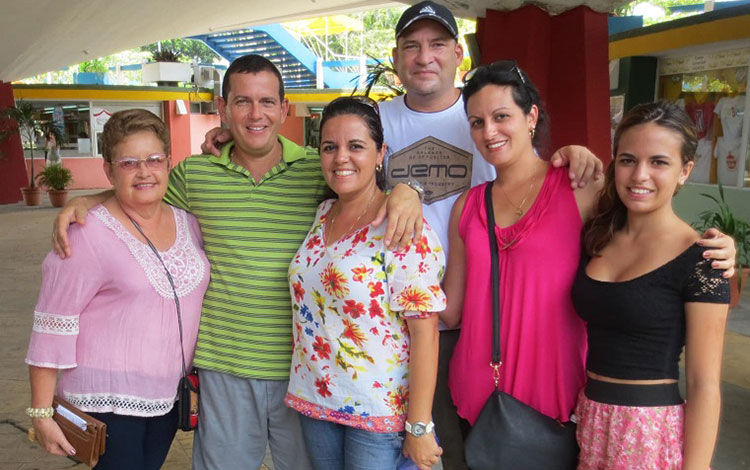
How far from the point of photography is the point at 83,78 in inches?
1062

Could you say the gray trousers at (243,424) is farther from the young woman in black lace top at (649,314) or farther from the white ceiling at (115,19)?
the white ceiling at (115,19)

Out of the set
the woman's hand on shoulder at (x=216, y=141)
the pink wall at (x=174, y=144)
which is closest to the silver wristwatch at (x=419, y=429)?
the woman's hand on shoulder at (x=216, y=141)

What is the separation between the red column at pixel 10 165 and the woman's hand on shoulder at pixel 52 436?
1574cm

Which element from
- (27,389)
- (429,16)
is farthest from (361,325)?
(27,389)

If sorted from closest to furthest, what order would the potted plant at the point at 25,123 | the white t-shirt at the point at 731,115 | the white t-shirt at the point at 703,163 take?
the white t-shirt at the point at 731,115
the white t-shirt at the point at 703,163
the potted plant at the point at 25,123

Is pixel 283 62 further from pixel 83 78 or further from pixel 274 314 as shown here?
pixel 274 314

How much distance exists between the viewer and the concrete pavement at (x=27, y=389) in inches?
136

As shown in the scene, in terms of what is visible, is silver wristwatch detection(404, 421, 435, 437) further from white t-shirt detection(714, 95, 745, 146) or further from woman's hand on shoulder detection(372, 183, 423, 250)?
white t-shirt detection(714, 95, 745, 146)

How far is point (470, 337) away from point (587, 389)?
36 cm

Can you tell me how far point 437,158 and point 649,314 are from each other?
0.97m

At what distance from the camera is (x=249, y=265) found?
2.15 metres

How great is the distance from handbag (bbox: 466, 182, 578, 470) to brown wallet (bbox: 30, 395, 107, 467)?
3.61ft

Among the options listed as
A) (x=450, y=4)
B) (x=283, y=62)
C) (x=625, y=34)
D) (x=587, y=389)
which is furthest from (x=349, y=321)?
(x=283, y=62)

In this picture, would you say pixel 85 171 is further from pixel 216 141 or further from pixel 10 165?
pixel 216 141
